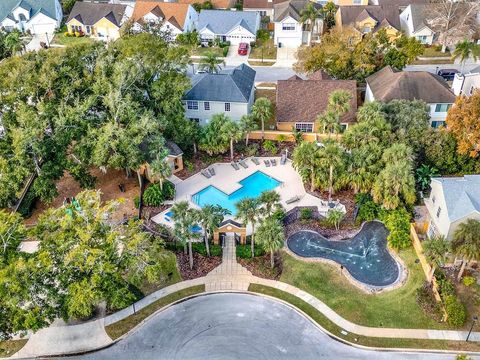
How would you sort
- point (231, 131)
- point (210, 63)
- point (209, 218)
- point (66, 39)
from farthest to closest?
point (66, 39)
point (210, 63)
point (231, 131)
point (209, 218)

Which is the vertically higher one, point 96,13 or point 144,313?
point 96,13

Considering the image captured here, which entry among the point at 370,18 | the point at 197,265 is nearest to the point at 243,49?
the point at 370,18

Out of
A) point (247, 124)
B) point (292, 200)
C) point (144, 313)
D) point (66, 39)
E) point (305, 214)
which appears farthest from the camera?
point (66, 39)

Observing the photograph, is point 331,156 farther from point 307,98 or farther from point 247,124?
point 307,98

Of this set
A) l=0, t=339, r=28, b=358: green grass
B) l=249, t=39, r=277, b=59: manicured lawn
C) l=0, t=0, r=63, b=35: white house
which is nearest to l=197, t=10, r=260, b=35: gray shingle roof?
l=249, t=39, r=277, b=59: manicured lawn

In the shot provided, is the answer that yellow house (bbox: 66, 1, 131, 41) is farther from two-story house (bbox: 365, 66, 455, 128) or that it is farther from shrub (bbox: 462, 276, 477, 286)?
shrub (bbox: 462, 276, 477, 286)

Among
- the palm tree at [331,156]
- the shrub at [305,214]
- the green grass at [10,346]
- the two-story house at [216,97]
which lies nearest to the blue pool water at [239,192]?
the shrub at [305,214]

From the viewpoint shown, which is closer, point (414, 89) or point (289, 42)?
point (414, 89)

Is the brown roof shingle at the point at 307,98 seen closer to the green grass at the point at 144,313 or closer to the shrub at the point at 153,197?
the shrub at the point at 153,197
